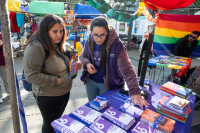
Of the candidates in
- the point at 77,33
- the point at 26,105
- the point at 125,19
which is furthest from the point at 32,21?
the point at 125,19

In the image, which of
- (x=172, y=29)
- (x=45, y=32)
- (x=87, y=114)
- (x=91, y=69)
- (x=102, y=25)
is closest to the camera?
(x=87, y=114)

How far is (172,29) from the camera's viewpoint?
490 cm

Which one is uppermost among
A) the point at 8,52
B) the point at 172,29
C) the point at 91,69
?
the point at 172,29

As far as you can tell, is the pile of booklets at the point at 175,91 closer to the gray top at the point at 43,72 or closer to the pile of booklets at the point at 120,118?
the pile of booklets at the point at 120,118

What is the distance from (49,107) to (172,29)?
204 inches

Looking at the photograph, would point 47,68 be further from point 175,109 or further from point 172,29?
point 172,29

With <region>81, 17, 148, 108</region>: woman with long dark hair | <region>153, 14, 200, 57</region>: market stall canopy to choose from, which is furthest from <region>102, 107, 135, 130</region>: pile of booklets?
<region>153, 14, 200, 57</region>: market stall canopy

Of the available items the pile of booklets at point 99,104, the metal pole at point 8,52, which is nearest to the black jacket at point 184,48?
the pile of booklets at point 99,104

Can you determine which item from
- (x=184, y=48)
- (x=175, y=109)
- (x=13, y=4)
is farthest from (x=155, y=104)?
(x=13, y=4)

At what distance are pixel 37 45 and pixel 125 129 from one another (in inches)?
41.9

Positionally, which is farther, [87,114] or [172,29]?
[172,29]

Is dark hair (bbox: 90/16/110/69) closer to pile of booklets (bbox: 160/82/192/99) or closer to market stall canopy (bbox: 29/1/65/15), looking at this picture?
pile of booklets (bbox: 160/82/192/99)

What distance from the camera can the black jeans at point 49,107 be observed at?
1.36 meters

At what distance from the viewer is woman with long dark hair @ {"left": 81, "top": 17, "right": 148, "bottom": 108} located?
1.38 meters
